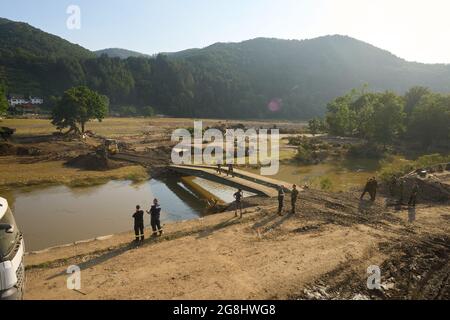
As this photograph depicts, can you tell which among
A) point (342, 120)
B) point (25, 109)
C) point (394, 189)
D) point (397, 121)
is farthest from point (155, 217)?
point (25, 109)

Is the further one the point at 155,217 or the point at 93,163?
the point at 93,163

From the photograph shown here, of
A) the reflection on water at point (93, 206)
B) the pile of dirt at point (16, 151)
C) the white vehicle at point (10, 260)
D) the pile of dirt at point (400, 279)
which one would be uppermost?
the white vehicle at point (10, 260)

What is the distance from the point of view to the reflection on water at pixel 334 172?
33.4 meters

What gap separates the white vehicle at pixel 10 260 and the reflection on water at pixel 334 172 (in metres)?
24.8

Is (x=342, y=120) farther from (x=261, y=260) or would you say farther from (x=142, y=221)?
(x=261, y=260)

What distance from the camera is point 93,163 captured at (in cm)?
3672

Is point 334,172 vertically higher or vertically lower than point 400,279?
lower

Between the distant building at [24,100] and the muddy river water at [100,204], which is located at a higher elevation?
the distant building at [24,100]

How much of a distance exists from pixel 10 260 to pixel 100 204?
1821 centimetres

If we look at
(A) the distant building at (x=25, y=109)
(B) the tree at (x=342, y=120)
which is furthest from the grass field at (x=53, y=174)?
(A) the distant building at (x=25, y=109)

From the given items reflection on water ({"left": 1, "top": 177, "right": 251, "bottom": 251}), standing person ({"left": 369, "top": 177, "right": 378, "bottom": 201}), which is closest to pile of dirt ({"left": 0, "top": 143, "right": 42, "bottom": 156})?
reflection on water ({"left": 1, "top": 177, "right": 251, "bottom": 251})

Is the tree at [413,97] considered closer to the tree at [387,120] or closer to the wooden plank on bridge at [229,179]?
the tree at [387,120]

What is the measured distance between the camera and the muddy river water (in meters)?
19.8
